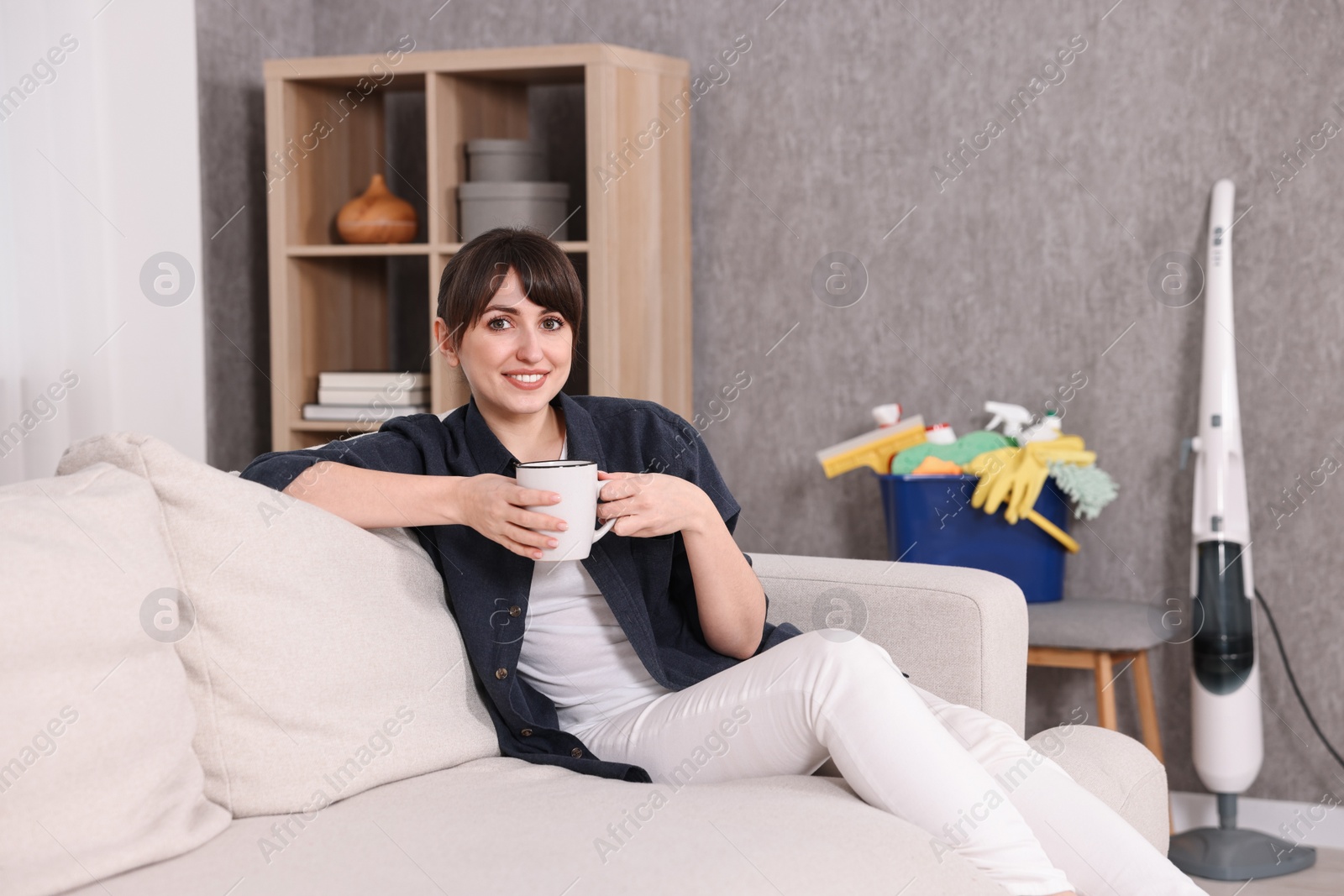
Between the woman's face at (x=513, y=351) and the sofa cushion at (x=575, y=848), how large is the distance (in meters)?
0.45

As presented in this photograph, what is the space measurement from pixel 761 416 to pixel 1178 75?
3.56 feet

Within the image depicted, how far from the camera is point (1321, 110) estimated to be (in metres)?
2.36

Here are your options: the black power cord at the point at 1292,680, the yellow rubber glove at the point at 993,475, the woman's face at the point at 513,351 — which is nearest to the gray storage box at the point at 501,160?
the yellow rubber glove at the point at 993,475

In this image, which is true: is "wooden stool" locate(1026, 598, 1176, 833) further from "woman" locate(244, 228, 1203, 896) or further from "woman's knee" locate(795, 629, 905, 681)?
"woman's knee" locate(795, 629, 905, 681)

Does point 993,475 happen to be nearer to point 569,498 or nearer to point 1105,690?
point 1105,690

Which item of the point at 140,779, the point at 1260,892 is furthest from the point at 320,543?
the point at 1260,892

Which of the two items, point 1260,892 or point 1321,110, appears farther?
point 1321,110

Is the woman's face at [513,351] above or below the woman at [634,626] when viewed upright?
above

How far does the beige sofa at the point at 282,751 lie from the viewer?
1.03m

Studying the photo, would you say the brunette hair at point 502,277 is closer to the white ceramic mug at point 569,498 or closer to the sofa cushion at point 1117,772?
the white ceramic mug at point 569,498

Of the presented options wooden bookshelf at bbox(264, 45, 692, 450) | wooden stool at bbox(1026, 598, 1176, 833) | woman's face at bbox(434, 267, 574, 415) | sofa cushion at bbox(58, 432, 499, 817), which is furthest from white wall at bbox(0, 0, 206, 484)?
wooden stool at bbox(1026, 598, 1176, 833)

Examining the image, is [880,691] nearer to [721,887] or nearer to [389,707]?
[721,887]

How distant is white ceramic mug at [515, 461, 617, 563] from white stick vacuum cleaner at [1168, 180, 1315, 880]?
148cm

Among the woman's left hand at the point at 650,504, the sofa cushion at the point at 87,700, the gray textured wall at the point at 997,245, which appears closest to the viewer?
the sofa cushion at the point at 87,700
